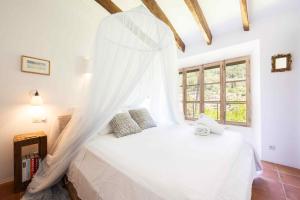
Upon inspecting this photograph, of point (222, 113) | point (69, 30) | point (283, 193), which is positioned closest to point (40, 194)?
point (69, 30)

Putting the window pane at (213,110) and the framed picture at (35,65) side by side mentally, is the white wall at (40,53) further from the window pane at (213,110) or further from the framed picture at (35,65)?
the window pane at (213,110)

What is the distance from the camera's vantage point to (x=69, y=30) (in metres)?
2.64

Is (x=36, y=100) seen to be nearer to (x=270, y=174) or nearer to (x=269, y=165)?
(x=270, y=174)

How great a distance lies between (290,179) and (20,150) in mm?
3769

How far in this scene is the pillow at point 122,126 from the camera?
2111 mm

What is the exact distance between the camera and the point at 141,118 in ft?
8.45

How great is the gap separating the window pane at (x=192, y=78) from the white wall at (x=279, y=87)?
1.49 metres

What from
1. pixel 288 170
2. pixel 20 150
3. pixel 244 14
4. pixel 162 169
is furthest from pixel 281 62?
pixel 20 150

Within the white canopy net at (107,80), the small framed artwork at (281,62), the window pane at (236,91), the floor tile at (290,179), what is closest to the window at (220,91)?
the window pane at (236,91)

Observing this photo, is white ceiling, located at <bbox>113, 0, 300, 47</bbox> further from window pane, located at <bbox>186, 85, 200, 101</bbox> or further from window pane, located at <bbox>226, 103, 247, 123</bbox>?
window pane, located at <bbox>226, 103, 247, 123</bbox>

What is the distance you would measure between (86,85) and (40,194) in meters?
1.40

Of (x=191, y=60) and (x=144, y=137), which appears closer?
(x=144, y=137)

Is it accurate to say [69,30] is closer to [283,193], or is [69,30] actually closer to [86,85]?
[86,85]

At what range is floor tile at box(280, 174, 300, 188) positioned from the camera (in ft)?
6.84
